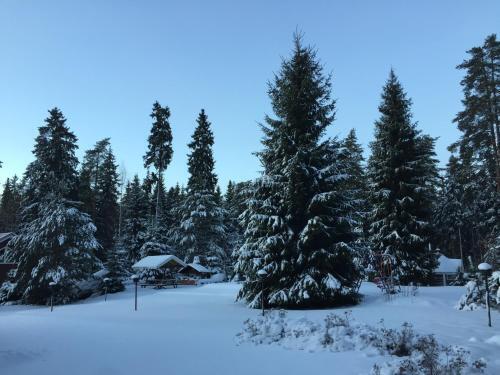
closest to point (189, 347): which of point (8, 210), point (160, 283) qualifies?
point (160, 283)

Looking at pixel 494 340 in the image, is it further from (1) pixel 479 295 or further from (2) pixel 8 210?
(2) pixel 8 210

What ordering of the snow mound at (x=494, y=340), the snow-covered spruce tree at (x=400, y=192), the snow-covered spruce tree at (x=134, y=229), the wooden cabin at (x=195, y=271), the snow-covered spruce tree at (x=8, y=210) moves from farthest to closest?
the snow-covered spruce tree at (x=8, y=210)
the snow-covered spruce tree at (x=134, y=229)
the wooden cabin at (x=195, y=271)
the snow-covered spruce tree at (x=400, y=192)
the snow mound at (x=494, y=340)

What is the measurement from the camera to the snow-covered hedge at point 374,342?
19.0 feet

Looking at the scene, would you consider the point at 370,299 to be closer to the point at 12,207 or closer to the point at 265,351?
the point at 265,351

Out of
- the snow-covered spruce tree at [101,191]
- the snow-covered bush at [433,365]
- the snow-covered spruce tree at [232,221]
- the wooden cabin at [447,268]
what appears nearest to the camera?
the snow-covered bush at [433,365]

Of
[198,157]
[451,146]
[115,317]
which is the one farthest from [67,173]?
[451,146]

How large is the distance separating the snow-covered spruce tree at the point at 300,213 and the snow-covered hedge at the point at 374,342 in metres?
5.12

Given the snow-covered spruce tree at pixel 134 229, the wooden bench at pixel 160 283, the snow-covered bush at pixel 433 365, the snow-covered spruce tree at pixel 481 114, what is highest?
Answer: the snow-covered spruce tree at pixel 481 114

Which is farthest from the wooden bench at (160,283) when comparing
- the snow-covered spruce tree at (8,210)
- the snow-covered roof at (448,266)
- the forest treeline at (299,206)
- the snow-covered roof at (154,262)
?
the snow-covered spruce tree at (8,210)

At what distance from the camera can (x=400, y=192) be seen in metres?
23.7

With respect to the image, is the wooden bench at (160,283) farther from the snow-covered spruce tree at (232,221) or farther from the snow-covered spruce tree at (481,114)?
the snow-covered spruce tree at (481,114)

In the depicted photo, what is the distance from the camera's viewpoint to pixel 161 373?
6457 mm

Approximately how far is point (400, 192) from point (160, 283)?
21570 millimetres

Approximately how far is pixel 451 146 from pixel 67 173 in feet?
105
